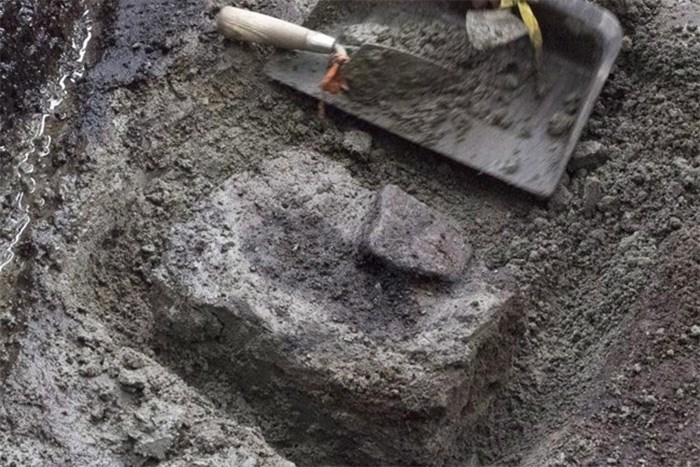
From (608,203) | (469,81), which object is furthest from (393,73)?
(608,203)

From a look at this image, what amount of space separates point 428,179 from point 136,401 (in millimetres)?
985

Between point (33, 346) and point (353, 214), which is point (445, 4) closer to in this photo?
point (353, 214)

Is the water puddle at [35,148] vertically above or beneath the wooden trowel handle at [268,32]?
beneath

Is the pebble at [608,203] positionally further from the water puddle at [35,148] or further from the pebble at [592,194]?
the water puddle at [35,148]

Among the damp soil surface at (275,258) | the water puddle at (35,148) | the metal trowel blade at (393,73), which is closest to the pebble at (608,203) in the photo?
the damp soil surface at (275,258)

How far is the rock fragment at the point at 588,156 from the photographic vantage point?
2727mm

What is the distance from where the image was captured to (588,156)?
2727 millimetres

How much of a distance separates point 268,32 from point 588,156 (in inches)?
34.8

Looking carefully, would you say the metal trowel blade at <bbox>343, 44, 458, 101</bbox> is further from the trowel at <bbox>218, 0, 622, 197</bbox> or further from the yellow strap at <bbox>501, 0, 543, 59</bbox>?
the yellow strap at <bbox>501, 0, 543, 59</bbox>

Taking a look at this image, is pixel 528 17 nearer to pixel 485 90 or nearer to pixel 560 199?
pixel 485 90

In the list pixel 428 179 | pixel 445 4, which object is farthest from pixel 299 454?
pixel 445 4

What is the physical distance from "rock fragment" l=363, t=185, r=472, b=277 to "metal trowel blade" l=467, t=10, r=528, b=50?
1.44 feet

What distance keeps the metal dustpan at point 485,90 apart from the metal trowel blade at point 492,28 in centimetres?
6

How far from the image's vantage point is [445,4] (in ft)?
9.27
